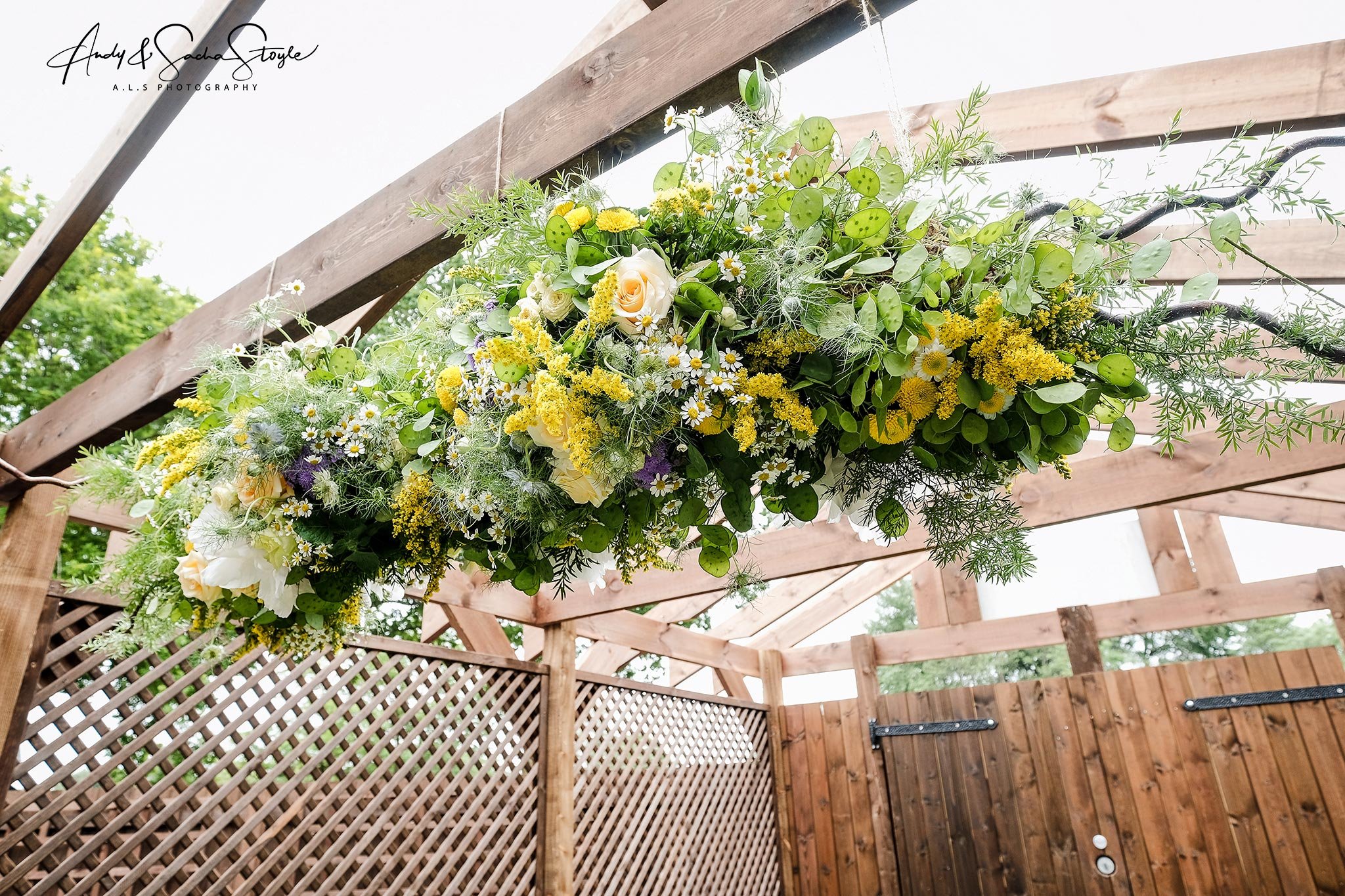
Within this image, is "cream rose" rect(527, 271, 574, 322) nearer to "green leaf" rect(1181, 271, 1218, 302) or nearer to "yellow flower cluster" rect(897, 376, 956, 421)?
"yellow flower cluster" rect(897, 376, 956, 421)

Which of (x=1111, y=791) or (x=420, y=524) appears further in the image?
(x=1111, y=791)

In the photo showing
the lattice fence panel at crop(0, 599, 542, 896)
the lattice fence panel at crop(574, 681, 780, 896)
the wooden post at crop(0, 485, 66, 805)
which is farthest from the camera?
the lattice fence panel at crop(574, 681, 780, 896)

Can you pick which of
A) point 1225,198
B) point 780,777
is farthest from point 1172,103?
point 780,777

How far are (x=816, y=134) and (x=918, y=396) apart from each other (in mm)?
292

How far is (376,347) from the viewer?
42.2 inches

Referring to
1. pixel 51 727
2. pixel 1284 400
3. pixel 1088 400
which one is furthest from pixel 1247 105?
pixel 51 727

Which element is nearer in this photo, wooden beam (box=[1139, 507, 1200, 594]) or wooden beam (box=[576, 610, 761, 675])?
wooden beam (box=[576, 610, 761, 675])

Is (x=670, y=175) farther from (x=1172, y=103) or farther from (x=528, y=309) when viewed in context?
(x=1172, y=103)

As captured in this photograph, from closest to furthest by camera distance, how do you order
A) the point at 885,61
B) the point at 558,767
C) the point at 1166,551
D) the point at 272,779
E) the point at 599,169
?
the point at 885,61
the point at 599,169
the point at 272,779
the point at 558,767
the point at 1166,551

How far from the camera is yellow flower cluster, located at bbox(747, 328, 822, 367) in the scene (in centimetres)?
80

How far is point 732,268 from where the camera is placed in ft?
2.62

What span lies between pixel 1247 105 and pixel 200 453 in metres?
2.10

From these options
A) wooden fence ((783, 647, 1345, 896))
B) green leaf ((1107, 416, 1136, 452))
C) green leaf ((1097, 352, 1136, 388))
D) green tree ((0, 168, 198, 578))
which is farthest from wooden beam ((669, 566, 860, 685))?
green tree ((0, 168, 198, 578))

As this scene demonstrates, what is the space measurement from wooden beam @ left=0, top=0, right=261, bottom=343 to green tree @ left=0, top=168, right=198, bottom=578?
4.45 m
